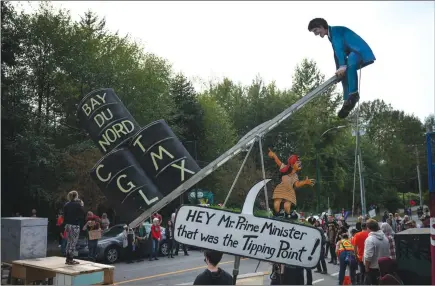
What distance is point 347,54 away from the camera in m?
6.09

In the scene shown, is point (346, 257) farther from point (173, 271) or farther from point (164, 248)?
point (164, 248)

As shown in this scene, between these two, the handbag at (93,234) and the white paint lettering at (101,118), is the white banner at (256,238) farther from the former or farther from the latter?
the handbag at (93,234)

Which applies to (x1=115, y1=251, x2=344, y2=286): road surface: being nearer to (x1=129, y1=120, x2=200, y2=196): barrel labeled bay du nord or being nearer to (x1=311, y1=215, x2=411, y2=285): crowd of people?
(x1=311, y1=215, x2=411, y2=285): crowd of people

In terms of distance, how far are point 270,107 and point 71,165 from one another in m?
20.2

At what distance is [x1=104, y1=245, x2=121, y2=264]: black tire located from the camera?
1542 cm

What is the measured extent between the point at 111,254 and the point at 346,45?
12227mm

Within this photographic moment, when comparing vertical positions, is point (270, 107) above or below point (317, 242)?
above

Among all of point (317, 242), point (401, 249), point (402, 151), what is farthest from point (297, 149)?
point (402, 151)

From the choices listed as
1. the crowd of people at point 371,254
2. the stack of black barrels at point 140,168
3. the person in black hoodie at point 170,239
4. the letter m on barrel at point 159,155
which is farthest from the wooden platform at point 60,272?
the person in black hoodie at point 170,239

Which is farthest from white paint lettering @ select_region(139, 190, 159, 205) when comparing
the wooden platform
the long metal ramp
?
the wooden platform

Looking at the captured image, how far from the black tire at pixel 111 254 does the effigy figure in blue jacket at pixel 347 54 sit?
1160cm

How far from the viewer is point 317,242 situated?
5.12 m

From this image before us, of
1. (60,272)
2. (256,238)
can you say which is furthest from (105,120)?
(256,238)

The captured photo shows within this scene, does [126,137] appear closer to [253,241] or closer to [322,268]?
[253,241]
